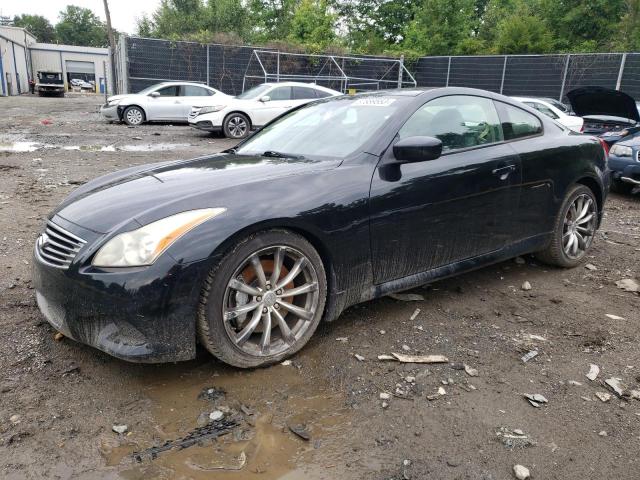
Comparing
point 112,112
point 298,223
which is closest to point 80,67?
point 112,112

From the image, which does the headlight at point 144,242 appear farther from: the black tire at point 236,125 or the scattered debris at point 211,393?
the black tire at point 236,125

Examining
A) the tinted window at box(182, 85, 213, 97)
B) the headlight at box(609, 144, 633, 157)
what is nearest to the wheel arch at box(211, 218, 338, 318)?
the headlight at box(609, 144, 633, 157)

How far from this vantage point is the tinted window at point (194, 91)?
16.9m

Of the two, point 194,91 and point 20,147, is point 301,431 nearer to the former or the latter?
point 20,147

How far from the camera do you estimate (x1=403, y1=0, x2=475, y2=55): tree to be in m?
34.7

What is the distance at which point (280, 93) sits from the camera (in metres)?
14.6

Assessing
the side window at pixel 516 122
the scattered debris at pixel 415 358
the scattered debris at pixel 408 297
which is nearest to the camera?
the scattered debris at pixel 415 358

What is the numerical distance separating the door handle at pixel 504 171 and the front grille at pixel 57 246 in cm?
273

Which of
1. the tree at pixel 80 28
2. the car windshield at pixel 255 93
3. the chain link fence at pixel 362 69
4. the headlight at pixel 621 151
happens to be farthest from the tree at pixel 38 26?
the headlight at pixel 621 151

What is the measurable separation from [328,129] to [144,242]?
66.5 inches

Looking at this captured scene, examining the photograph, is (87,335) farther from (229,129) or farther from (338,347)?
(229,129)

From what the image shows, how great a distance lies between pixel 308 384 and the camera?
284 centimetres

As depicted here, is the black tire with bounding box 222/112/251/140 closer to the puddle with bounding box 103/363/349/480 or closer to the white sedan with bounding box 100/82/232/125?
the white sedan with bounding box 100/82/232/125

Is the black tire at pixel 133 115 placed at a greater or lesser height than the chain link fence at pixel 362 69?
lesser
